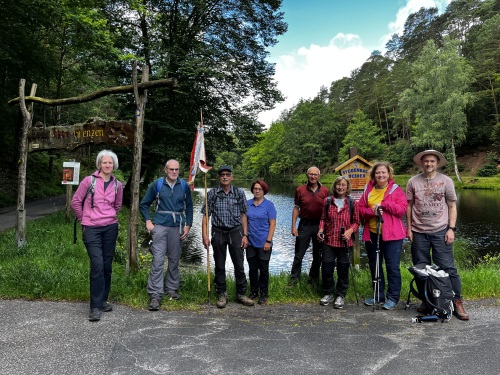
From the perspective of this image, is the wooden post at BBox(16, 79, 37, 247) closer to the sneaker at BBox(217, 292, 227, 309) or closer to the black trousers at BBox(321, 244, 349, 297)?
the sneaker at BBox(217, 292, 227, 309)

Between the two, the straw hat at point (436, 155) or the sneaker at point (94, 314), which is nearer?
the sneaker at point (94, 314)

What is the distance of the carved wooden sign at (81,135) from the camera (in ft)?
20.4

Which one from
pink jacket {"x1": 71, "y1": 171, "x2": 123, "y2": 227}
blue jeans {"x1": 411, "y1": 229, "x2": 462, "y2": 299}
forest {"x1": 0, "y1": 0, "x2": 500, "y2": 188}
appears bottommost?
blue jeans {"x1": 411, "y1": 229, "x2": 462, "y2": 299}

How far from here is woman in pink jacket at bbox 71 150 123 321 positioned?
4359 mm

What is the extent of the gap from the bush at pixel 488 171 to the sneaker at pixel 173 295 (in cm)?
3904

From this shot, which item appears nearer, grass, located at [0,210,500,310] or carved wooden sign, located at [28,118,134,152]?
grass, located at [0,210,500,310]

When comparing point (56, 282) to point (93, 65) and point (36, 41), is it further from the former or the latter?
point (36, 41)

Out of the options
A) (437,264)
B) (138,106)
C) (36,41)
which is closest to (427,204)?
(437,264)

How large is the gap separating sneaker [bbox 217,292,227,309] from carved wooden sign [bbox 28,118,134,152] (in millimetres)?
3142

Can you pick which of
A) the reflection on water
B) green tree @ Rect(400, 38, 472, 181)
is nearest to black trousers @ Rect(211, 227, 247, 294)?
the reflection on water

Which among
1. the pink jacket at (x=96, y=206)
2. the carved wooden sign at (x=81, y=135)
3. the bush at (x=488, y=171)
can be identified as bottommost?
the pink jacket at (x=96, y=206)

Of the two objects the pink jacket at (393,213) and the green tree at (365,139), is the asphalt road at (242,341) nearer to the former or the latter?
the pink jacket at (393,213)

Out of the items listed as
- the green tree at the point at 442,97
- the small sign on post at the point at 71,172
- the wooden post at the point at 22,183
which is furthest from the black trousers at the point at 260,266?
the green tree at the point at 442,97

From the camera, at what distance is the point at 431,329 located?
4020 mm
